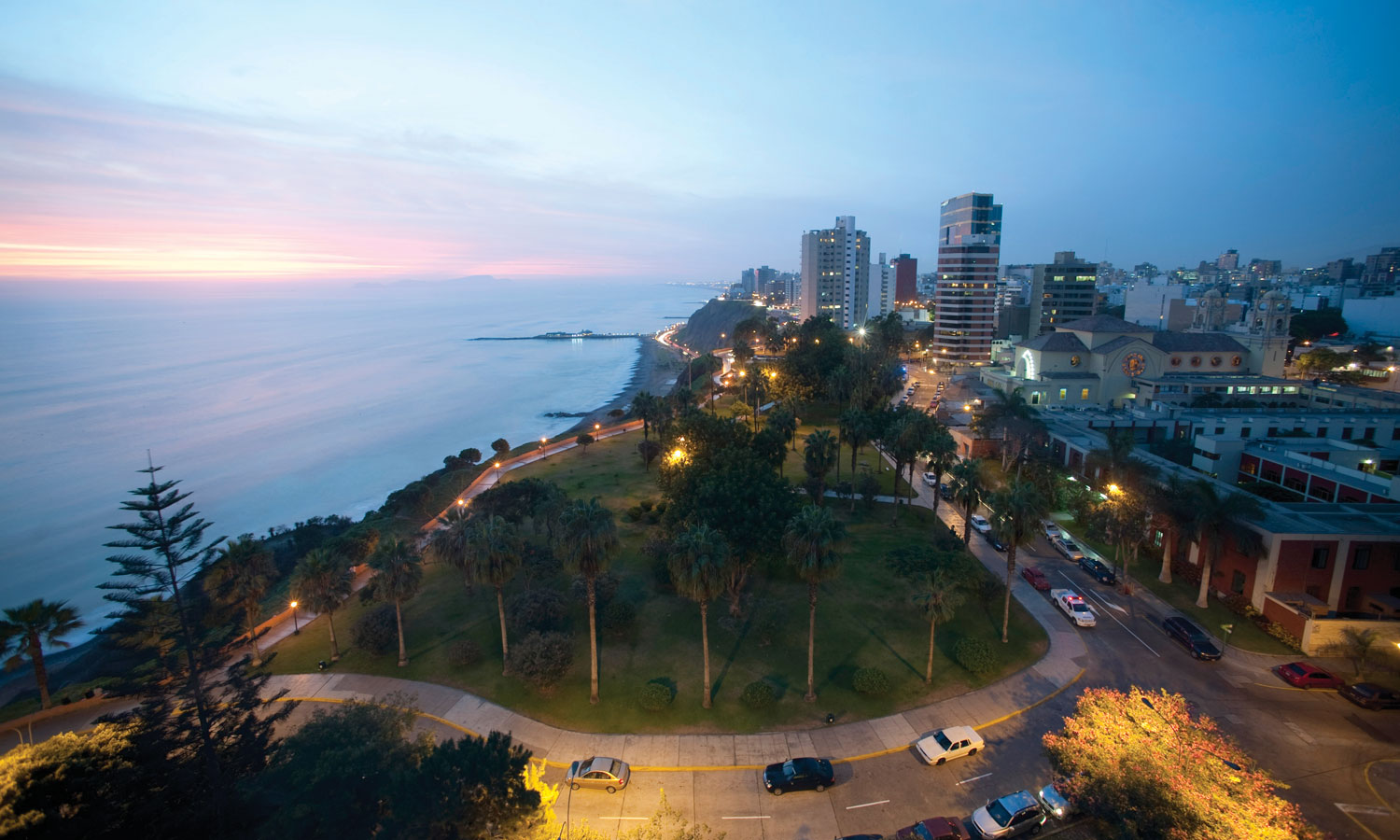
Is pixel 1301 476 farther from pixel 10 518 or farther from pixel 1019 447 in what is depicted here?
pixel 10 518

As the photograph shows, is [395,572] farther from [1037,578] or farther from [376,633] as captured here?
[1037,578]

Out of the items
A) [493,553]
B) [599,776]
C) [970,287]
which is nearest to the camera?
[599,776]

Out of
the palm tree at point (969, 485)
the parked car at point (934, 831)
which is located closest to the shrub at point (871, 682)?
the parked car at point (934, 831)

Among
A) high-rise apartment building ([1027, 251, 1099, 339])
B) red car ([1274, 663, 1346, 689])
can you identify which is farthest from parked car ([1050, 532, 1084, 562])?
high-rise apartment building ([1027, 251, 1099, 339])

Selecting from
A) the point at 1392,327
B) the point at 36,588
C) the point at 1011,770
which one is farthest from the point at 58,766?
the point at 1392,327

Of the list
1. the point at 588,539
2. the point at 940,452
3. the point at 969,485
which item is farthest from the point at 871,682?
the point at 940,452

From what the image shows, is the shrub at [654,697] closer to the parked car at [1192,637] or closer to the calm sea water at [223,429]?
the parked car at [1192,637]
